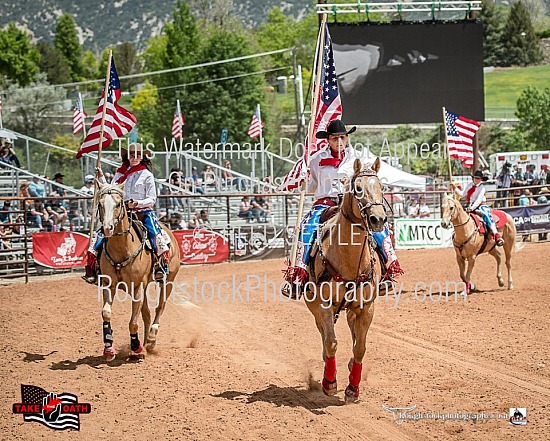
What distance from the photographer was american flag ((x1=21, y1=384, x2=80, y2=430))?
7.21 meters

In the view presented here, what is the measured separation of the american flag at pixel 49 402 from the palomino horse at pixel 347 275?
8.65 feet

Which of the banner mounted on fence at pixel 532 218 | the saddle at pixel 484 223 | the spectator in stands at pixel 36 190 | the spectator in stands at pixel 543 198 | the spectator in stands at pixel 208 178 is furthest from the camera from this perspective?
the spectator in stands at pixel 208 178

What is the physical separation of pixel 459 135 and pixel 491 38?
2645 inches

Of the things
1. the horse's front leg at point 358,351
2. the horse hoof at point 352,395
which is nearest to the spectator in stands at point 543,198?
the horse's front leg at point 358,351

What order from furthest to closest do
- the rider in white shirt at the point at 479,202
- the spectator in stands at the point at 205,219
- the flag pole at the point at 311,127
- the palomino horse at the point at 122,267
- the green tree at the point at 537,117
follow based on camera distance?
the green tree at the point at 537,117
the spectator in stands at the point at 205,219
the rider in white shirt at the point at 479,202
the palomino horse at the point at 122,267
the flag pole at the point at 311,127

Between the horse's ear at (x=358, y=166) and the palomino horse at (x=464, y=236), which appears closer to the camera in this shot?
the horse's ear at (x=358, y=166)

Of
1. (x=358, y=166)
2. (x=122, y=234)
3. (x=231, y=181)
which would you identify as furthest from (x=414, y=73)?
(x=358, y=166)

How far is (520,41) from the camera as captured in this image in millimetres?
79438

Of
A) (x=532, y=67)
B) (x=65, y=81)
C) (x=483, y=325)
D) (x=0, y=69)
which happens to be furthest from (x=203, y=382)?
(x=65, y=81)

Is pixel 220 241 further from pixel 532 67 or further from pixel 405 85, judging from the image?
pixel 532 67

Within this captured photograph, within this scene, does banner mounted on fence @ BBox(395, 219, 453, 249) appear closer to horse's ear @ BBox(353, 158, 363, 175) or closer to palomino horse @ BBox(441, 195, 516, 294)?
palomino horse @ BBox(441, 195, 516, 294)

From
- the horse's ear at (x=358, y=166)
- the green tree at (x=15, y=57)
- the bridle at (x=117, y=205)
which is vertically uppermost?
the green tree at (x=15, y=57)

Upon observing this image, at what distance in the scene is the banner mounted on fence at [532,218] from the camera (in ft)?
86.9
